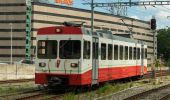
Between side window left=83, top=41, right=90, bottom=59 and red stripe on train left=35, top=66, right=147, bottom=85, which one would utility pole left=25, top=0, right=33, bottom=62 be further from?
side window left=83, top=41, right=90, bottom=59

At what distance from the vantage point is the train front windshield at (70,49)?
71.5 ft

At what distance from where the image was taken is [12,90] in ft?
77.6

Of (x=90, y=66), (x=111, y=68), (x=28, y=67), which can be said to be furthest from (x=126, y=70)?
(x=28, y=67)

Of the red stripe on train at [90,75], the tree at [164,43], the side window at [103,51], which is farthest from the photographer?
the tree at [164,43]

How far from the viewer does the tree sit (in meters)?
150

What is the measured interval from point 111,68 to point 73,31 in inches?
200

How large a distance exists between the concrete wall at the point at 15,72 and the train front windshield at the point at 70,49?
45.7ft

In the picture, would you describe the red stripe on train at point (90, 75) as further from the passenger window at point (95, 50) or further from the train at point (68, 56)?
the passenger window at point (95, 50)

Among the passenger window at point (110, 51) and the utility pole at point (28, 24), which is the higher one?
the utility pole at point (28, 24)

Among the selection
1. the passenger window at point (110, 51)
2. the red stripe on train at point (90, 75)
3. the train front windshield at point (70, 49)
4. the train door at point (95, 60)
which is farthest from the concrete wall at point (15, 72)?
Answer: the train front windshield at point (70, 49)

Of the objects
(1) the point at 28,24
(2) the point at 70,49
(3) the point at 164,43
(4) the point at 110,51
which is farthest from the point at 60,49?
(3) the point at 164,43

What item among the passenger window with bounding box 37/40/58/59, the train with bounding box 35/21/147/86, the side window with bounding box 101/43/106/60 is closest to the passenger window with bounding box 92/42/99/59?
the train with bounding box 35/21/147/86

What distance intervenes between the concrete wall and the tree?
355ft

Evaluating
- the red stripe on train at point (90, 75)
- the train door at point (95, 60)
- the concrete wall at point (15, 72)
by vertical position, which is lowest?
the concrete wall at point (15, 72)
